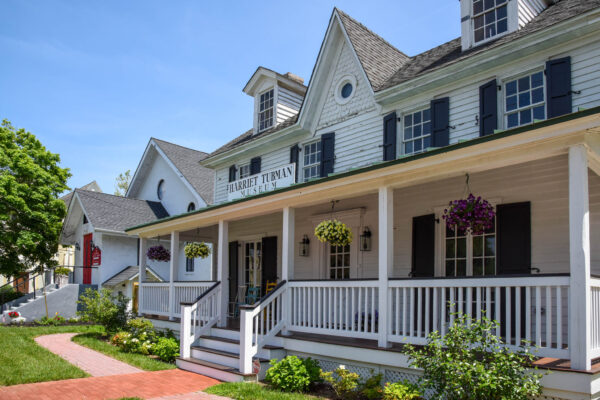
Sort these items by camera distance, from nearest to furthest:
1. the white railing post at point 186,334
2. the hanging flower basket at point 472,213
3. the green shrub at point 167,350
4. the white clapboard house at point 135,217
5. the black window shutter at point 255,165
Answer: the hanging flower basket at point 472,213
the white railing post at point 186,334
the green shrub at point 167,350
the black window shutter at point 255,165
the white clapboard house at point 135,217

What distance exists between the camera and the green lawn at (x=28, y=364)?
30.6 feet

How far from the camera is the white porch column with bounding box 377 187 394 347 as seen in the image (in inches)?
309

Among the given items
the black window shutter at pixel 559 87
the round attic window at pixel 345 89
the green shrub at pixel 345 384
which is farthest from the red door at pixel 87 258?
the black window shutter at pixel 559 87

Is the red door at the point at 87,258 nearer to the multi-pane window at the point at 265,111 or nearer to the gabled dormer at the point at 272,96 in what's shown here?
the multi-pane window at the point at 265,111

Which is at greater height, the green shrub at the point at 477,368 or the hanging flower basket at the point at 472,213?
the hanging flower basket at the point at 472,213

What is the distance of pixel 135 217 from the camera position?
77.4ft

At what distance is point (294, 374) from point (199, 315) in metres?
4.10

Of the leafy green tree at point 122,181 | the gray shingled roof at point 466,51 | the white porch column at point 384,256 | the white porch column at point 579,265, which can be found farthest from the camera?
the leafy green tree at point 122,181

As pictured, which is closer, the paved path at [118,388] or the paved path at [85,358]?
the paved path at [118,388]

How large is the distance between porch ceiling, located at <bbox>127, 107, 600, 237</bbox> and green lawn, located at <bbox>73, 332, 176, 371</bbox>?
3.87 meters

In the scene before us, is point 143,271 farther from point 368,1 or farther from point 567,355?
point 567,355

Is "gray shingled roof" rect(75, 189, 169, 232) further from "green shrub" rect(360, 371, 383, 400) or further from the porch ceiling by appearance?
"green shrub" rect(360, 371, 383, 400)

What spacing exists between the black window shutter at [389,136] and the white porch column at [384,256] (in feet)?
11.7

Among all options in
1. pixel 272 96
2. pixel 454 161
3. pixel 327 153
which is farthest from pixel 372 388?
pixel 272 96
